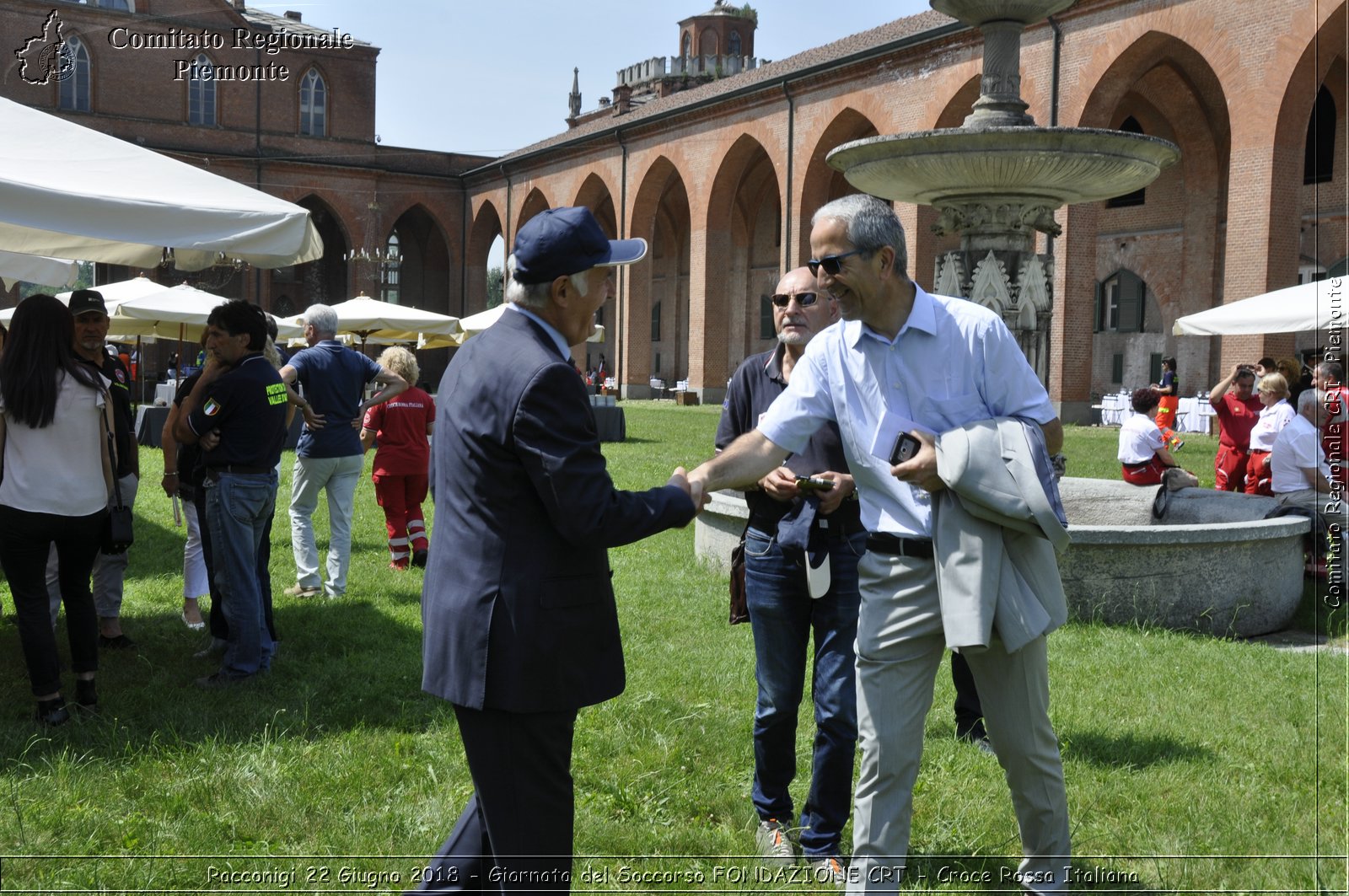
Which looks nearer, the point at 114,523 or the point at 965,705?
the point at 965,705

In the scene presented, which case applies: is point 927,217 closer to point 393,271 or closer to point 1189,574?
point 1189,574

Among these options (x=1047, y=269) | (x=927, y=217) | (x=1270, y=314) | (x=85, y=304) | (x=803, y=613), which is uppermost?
(x=927, y=217)

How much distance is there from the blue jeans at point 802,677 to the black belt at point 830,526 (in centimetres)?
2

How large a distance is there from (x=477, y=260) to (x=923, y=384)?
4850cm

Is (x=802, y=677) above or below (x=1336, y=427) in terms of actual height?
below

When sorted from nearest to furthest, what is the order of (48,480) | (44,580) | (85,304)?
(48,480) → (44,580) → (85,304)

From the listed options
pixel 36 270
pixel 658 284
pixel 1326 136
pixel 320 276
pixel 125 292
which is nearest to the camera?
pixel 36 270

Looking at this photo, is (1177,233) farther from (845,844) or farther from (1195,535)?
(845,844)

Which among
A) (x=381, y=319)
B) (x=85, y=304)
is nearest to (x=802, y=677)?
(x=85, y=304)

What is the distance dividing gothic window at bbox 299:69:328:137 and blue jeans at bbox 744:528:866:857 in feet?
154

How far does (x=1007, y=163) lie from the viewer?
279 inches

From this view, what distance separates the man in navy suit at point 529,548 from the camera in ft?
7.96

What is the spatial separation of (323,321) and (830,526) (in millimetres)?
5005

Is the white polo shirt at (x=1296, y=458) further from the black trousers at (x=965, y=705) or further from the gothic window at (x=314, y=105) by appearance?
the gothic window at (x=314, y=105)
